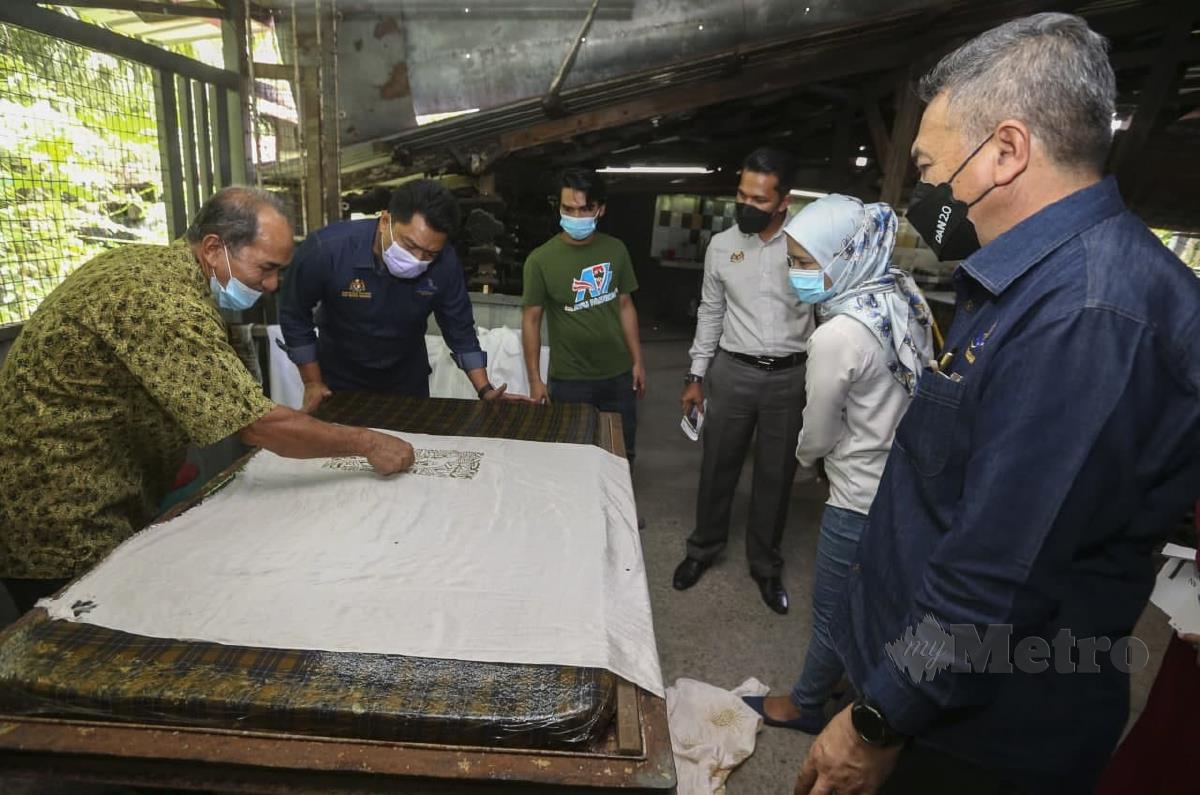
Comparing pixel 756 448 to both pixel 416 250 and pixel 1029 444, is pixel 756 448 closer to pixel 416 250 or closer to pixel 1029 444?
pixel 416 250

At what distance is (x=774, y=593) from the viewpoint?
2695 millimetres

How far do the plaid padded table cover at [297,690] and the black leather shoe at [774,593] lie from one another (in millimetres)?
1803

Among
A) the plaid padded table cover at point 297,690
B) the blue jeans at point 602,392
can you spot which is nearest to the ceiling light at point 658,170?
the blue jeans at point 602,392

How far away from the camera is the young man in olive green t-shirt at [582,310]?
2.89 meters

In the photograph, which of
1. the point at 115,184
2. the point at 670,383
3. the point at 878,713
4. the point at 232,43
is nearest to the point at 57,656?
the point at 878,713

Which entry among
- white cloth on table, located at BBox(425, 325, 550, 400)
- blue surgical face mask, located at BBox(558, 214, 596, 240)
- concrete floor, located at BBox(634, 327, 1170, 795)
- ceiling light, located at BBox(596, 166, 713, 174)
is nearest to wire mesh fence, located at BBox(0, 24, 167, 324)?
white cloth on table, located at BBox(425, 325, 550, 400)

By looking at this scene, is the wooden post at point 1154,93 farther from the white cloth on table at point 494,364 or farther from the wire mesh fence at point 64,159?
the wire mesh fence at point 64,159

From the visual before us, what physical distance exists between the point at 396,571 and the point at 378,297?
139cm

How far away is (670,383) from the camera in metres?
6.32

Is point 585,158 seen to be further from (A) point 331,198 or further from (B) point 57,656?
(B) point 57,656

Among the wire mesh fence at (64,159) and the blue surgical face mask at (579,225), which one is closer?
the wire mesh fence at (64,159)

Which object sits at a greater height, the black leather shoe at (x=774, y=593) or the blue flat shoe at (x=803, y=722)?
the black leather shoe at (x=774, y=593)

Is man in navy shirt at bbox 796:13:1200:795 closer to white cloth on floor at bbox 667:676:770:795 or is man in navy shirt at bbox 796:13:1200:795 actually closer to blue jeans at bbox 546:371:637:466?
white cloth on floor at bbox 667:676:770:795

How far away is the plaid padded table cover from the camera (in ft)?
3.20
